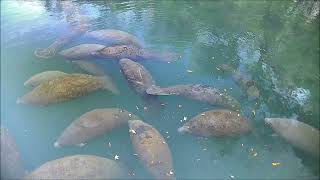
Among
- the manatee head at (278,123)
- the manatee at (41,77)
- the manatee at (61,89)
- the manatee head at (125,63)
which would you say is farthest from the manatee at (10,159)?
the manatee head at (278,123)

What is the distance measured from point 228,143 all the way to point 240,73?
2.62 m

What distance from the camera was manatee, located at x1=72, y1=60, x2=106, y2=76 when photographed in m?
9.27

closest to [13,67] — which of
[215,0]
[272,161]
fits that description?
[272,161]

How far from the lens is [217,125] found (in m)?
7.23

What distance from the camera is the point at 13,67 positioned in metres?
9.77

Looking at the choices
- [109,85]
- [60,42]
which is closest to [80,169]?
[109,85]

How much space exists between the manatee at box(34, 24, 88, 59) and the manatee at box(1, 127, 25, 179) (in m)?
3.40

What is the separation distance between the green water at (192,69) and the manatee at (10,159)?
0.20 meters

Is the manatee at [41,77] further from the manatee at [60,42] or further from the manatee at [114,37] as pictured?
the manatee at [114,37]

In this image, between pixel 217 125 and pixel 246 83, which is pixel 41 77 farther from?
pixel 246 83

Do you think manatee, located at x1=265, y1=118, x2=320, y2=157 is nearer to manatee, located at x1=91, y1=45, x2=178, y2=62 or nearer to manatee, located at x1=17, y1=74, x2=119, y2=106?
manatee, located at x1=91, y1=45, x2=178, y2=62

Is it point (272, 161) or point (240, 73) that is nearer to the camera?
point (272, 161)

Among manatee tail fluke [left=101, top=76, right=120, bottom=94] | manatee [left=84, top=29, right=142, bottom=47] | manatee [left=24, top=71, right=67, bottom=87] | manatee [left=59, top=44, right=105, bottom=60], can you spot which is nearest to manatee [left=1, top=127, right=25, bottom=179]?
manatee [left=24, top=71, right=67, bottom=87]

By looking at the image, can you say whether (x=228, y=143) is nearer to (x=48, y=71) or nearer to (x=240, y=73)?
(x=240, y=73)
